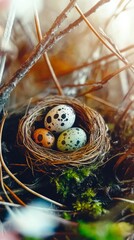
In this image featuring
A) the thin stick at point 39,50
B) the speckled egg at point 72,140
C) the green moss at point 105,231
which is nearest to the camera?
the green moss at point 105,231

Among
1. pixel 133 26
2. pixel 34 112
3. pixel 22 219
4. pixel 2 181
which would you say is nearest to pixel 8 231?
pixel 22 219

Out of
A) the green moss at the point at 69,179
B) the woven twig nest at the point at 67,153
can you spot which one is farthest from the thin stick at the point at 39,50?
the green moss at the point at 69,179

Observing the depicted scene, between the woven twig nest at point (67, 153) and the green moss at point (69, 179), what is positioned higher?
the woven twig nest at point (67, 153)

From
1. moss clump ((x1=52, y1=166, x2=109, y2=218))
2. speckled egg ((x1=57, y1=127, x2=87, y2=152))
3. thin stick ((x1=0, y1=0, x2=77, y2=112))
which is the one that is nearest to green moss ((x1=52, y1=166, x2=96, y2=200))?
moss clump ((x1=52, y1=166, x2=109, y2=218))

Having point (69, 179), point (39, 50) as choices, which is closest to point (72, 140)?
point (69, 179)

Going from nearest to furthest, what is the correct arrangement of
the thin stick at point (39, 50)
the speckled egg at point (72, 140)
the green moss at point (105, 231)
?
the green moss at point (105, 231) < the thin stick at point (39, 50) < the speckled egg at point (72, 140)

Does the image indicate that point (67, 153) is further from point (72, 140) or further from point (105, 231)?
point (105, 231)

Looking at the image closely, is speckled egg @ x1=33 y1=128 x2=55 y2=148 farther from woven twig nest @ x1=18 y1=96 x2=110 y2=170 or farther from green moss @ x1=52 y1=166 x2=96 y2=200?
green moss @ x1=52 y1=166 x2=96 y2=200

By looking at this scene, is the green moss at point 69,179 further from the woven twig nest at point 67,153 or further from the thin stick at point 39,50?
the thin stick at point 39,50

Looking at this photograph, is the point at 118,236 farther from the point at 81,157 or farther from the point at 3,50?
the point at 3,50
